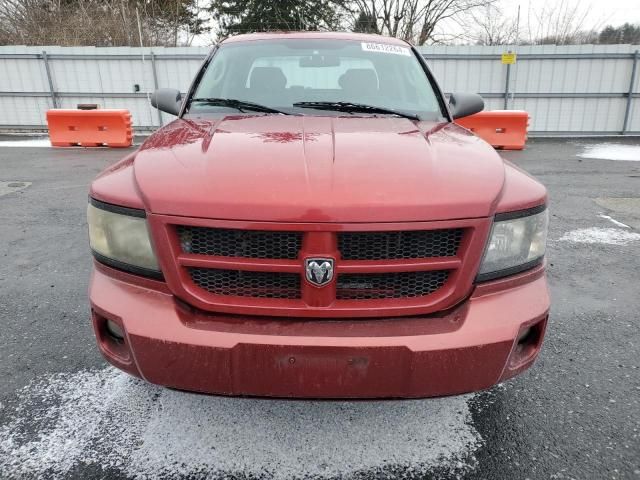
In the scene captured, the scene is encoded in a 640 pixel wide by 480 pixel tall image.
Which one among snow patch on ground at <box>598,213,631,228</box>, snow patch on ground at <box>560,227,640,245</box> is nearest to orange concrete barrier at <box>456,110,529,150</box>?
snow patch on ground at <box>598,213,631,228</box>

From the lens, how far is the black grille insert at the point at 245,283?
1.57 m

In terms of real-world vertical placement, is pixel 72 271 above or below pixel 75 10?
below

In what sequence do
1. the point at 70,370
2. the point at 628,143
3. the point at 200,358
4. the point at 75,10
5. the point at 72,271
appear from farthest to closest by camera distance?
1. the point at 75,10
2. the point at 628,143
3. the point at 72,271
4. the point at 70,370
5. the point at 200,358

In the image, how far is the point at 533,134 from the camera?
13.2 m

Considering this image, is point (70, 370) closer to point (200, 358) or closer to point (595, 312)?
point (200, 358)

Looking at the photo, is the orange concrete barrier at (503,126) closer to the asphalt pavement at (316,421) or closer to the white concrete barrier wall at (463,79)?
the white concrete barrier wall at (463,79)

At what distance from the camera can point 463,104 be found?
3.01m

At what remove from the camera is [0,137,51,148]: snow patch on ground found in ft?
37.4

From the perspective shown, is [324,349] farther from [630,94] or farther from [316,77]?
[630,94]

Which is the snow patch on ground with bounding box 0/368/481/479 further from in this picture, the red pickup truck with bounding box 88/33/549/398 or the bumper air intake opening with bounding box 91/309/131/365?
the bumper air intake opening with bounding box 91/309/131/365

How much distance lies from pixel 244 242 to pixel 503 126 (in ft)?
34.9

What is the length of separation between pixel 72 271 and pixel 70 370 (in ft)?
5.04

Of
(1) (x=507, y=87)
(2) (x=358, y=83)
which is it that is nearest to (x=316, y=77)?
(2) (x=358, y=83)

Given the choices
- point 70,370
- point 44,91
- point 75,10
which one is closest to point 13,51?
point 44,91
